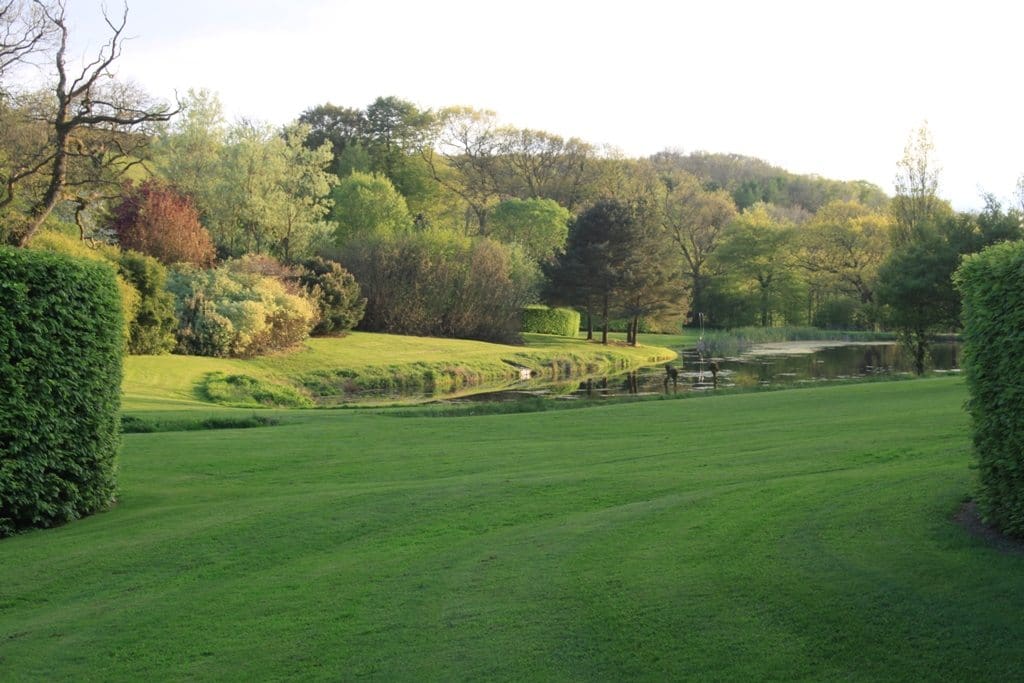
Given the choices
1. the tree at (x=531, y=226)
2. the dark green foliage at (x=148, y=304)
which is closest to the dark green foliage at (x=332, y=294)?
the dark green foliage at (x=148, y=304)

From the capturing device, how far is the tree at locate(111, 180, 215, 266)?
4009 cm

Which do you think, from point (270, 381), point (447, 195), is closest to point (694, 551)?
point (270, 381)

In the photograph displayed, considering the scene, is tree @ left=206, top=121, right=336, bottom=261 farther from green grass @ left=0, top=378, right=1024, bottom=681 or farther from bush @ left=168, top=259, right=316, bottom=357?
green grass @ left=0, top=378, right=1024, bottom=681

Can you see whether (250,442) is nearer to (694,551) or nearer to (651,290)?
(694,551)

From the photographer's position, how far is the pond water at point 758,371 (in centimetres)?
3522

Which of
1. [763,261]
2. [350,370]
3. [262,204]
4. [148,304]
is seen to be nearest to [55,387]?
[148,304]

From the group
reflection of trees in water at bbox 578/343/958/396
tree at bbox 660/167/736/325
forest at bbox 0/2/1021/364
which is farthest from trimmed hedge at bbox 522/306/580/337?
tree at bbox 660/167/736/325

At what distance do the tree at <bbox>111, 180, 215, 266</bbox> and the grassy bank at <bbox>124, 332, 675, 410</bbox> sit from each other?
6676 mm

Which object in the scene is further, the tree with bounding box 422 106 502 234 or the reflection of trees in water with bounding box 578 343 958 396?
the tree with bounding box 422 106 502 234

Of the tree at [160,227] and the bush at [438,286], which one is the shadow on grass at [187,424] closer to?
the tree at [160,227]

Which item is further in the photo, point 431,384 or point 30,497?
point 431,384

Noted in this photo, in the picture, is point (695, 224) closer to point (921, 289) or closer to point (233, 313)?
point (921, 289)

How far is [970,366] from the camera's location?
303 inches

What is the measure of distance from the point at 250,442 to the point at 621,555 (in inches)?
364
